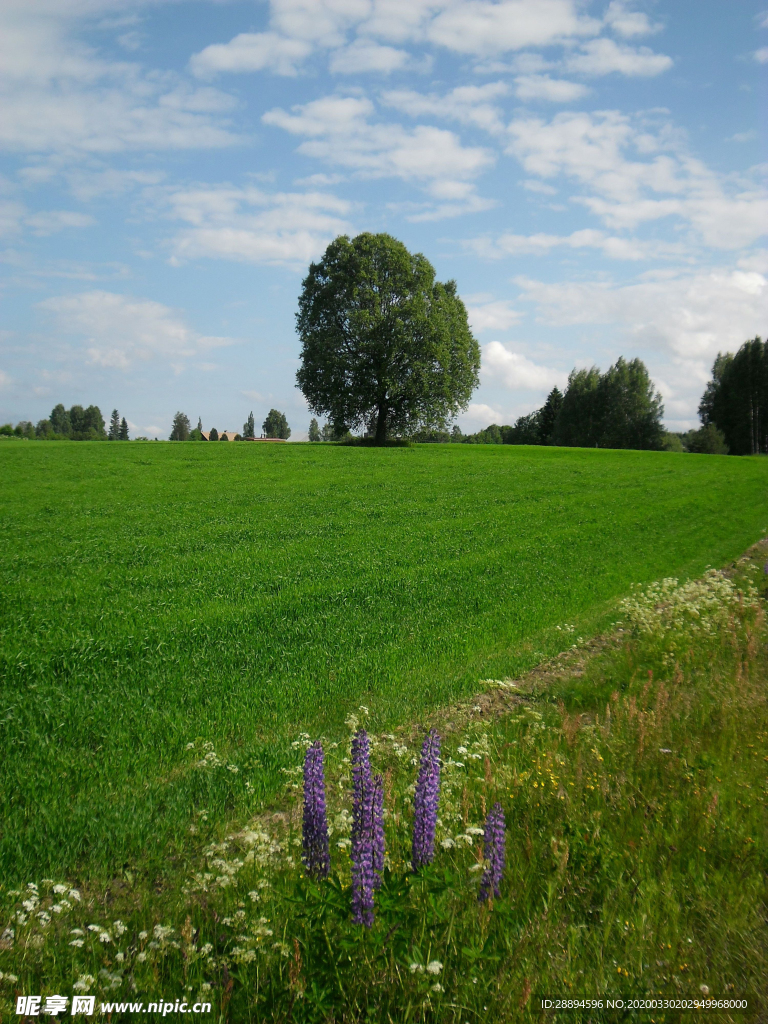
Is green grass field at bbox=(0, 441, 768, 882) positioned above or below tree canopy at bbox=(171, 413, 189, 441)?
below

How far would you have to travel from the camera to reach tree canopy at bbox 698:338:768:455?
3546 inches

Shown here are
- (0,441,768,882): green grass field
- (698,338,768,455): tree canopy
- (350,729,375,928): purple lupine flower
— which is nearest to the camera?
(350,729,375,928): purple lupine flower

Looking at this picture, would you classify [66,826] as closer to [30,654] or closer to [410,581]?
[30,654]

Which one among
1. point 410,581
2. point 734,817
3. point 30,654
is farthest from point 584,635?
point 30,654

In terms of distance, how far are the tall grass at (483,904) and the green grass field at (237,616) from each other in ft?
1.53

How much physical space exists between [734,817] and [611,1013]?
2.20m

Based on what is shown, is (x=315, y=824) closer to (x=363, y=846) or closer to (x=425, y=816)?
(x=363, y=846)

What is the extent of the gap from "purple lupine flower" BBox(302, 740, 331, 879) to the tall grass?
11 centimetres

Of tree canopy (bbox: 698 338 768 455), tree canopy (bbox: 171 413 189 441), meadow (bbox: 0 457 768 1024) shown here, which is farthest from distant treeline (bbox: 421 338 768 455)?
tree canopy (bbox: 171 413 189 441)

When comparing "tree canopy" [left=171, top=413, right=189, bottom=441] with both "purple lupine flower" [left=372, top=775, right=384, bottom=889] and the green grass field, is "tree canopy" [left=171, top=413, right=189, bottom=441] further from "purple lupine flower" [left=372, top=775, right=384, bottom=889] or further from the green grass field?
"purple lupine flower" [left=372, top=775, right=384, bottom=889]

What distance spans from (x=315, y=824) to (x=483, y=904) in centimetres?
100

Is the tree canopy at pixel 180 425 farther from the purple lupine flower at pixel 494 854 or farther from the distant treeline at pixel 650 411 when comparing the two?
the purple lupine flower at pixel 494 854

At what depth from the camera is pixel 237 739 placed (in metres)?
6.46

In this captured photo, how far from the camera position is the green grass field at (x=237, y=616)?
5465 millimetres
